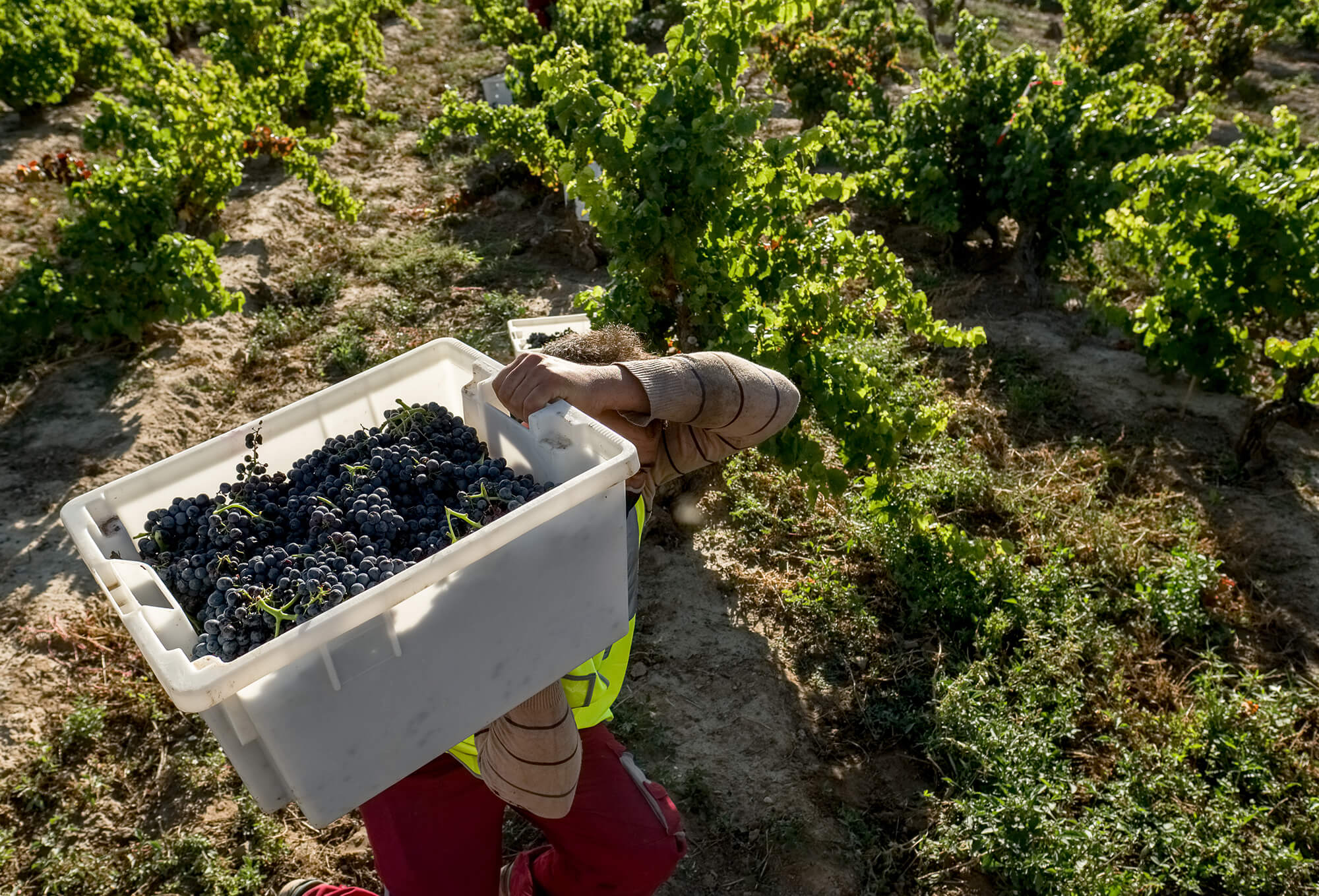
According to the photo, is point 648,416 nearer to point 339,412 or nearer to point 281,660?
point 339,412

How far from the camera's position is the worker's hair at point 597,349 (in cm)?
217

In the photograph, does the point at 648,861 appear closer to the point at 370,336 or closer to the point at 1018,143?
the point at 370,336

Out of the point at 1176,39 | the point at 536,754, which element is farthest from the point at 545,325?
the point at 1176,39

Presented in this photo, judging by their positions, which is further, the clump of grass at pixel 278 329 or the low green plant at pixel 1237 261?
the clump of grass at pixel 278 329

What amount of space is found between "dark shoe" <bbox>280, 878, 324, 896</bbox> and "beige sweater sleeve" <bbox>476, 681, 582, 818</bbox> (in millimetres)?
990

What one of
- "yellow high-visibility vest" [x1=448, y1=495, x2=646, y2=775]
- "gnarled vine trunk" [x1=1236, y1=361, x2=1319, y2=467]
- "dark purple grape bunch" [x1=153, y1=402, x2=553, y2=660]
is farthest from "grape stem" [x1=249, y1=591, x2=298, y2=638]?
"gnarled vine trunk" [x1=1236, y1=361, x2=1319, y2=467]

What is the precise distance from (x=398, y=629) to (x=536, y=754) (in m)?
0.59

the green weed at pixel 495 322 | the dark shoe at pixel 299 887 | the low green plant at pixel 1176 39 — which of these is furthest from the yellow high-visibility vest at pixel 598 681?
the low green plant at pixel 1176 39

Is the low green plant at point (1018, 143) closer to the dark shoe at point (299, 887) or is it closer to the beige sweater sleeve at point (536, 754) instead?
the beige sweater sleeve at point (536, 754)

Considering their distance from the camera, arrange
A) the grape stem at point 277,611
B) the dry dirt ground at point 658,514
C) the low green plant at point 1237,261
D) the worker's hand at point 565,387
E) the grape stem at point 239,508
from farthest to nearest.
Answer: the low green plant at point 1237,261, the dry dirt ground at point 658,514, the worker's hand at point 565,387, the grape stem at point 239,508, the grape stem at point 277,611

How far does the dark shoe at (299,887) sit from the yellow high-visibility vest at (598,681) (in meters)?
0.73

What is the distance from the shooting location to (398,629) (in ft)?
4.38

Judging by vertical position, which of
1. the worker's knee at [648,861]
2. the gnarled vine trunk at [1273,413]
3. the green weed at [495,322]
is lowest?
the gnarled vine trunk at [1273,413]

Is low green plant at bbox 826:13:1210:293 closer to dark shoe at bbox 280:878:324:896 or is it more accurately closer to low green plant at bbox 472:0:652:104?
low green plant at bbox 472:0:652:104
